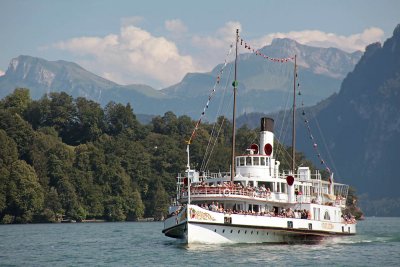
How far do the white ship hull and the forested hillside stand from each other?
58.2 m

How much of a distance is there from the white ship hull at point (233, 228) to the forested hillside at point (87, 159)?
58242mm

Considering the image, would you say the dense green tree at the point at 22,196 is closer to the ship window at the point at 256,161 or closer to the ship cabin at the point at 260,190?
the ship cabin at the point at 260,190

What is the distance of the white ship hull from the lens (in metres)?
63.1

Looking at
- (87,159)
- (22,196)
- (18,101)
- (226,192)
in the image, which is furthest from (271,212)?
(18,101)

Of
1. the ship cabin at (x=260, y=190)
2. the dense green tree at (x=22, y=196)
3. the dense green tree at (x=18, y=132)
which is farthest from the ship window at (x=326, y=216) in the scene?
the dense green tree at (x=18, y=132)

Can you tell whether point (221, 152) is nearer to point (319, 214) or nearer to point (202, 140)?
point (202, 140)

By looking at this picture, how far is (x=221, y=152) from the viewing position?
160 m

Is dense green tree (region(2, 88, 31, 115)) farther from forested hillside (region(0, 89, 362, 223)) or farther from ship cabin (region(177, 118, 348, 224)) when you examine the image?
ship cabin (region(177, 118, 348, 224))

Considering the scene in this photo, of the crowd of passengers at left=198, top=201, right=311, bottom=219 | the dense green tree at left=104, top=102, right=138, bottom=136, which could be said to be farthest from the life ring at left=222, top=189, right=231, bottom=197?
the dense green tree at left=104, top=102, right=138, bottom=136

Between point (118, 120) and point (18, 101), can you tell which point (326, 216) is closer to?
point (18, 101)

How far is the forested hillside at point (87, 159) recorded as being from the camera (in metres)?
124

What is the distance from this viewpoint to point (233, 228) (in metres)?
64.4

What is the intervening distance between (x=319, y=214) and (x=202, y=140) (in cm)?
9666

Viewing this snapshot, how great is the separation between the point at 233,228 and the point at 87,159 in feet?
263
